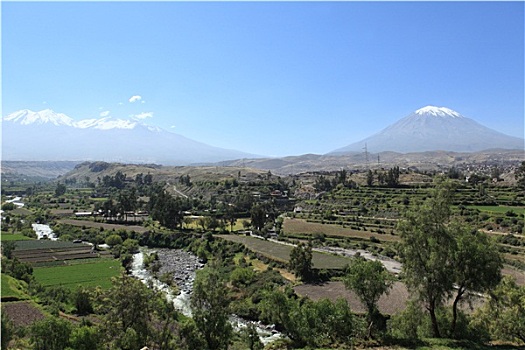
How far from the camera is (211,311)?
1639 centimetres

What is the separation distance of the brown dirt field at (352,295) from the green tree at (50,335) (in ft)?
63.8

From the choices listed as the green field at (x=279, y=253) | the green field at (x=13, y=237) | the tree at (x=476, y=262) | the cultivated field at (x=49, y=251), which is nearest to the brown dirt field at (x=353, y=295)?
the green field at (x=279, y=253)

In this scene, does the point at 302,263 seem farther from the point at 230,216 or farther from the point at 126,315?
the point at 230,216

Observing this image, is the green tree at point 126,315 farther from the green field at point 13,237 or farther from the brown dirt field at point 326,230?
the green field at point 13,237

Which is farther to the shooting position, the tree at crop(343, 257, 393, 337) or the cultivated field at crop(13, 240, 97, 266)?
the cultivated field at crop(13, 240, 97, 266)

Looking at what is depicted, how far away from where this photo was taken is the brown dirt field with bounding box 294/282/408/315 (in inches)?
1137

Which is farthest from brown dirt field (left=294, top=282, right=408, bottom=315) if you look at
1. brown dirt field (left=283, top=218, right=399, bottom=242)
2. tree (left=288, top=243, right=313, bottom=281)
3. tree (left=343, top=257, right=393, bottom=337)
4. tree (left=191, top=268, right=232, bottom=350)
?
brown dirt field (left=283, top=218, right=399, bottom=242)

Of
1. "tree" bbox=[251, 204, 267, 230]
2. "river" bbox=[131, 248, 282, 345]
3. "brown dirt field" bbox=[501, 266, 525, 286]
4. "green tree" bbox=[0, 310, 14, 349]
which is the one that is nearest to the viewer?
"green tree" bbox=[0, 310, 14, 349]

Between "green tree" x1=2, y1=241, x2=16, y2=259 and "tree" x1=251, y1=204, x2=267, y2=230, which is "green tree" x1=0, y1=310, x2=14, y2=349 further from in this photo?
"tree" x1=251, y1=204, x2=267, y2=230

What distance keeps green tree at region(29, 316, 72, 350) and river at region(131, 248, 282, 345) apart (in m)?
8.99

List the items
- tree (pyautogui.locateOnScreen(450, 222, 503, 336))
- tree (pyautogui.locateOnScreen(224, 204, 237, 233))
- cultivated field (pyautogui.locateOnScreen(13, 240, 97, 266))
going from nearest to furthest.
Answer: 1. tree (pyautogui.locateOnScreen(450, 222, 503, 336))
2. cultivated field (pyautogui.locateOnScreen(13, 240, 97, 266))
3. tree (pyautogui.locateOnScreen(224, 204, 237, 233))

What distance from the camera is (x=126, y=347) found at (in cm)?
1505

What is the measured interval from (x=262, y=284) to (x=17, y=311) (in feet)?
63.7

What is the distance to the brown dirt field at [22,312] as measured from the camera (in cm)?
2505
